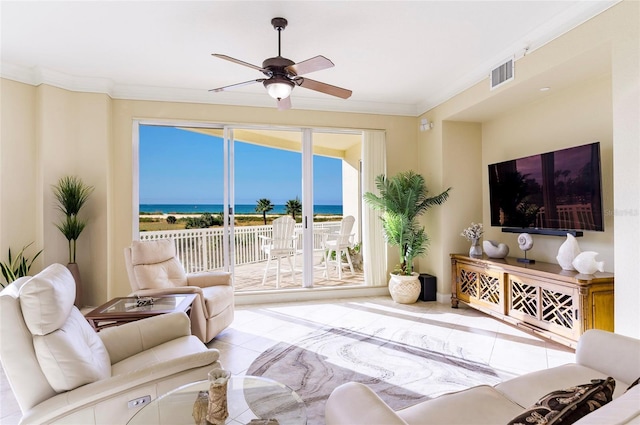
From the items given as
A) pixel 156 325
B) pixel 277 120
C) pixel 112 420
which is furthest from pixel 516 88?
pixel 112 420

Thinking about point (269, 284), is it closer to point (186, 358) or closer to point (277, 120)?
point (277, 120)

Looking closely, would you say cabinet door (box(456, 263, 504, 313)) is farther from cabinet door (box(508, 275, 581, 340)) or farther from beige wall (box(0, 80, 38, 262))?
beige wall (box(0, 80, 38, 262))

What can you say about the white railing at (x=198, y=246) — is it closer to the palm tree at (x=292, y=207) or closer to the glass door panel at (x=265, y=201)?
the palm tree at (x=292, y=207)

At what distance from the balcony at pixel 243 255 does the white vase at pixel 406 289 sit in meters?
0.97

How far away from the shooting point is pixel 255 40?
318 cm

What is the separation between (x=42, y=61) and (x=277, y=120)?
8.70 feet

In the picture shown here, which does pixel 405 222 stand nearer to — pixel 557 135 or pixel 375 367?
pixel 557 135

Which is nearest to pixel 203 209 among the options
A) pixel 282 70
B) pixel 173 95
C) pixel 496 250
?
pixel 173 95

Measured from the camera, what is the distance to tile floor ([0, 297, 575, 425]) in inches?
110

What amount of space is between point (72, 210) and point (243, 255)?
2972mm

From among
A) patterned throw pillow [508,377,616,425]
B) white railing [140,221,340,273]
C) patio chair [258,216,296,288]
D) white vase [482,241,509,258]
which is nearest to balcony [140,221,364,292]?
white railing [140,221,340,273]

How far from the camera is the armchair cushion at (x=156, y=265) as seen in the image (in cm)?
334

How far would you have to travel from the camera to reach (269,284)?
18.2ft

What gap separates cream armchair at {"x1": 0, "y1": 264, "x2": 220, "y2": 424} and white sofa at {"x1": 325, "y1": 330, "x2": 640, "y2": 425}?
2.78ft
